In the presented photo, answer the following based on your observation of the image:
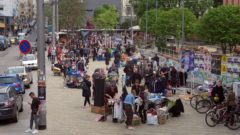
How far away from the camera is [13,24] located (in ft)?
447

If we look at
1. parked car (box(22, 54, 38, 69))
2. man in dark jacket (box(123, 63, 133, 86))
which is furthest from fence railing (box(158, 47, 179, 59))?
parked car (box(22, 54, 38, 69))

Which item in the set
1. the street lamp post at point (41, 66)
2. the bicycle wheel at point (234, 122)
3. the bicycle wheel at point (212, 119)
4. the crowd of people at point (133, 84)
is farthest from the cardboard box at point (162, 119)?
the street lamp post at point (41, 66)

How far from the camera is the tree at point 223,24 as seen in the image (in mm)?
45531

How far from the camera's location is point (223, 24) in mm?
45750

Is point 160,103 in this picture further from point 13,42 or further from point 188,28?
point 13,42

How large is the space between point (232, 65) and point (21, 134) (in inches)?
411

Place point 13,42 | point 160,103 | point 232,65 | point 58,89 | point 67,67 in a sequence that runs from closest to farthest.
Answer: point 160,103 → point 232,65 → point 58,89 → point 67,67 → point 13,42

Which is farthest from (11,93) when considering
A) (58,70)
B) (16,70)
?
(58,70)

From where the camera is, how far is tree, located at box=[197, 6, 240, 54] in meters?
45.5

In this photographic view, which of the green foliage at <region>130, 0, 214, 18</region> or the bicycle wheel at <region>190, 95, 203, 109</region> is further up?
the green foliage at <region>130, 0, 214, 18</region>

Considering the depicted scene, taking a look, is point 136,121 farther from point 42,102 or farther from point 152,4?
point 152,4

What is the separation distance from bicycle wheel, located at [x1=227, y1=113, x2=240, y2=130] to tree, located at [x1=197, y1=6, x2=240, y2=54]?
2791cm

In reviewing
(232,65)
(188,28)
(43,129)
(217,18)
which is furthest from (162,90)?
(188,28)

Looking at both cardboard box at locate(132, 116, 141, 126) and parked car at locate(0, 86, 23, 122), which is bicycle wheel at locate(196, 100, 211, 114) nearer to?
cardboard box at locate(132, 116, 141, 126)
